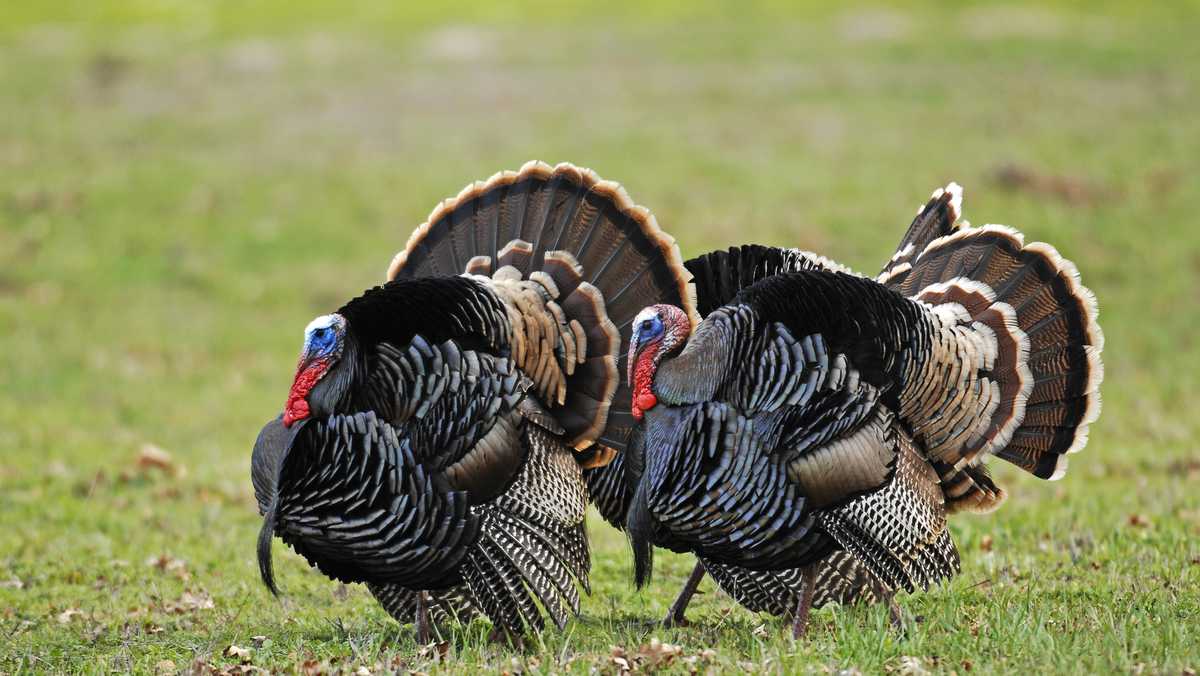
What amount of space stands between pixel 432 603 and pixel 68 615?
1693mm

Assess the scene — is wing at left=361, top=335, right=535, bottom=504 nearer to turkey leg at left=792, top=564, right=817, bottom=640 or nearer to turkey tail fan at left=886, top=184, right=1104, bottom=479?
turkey leg at left=792, top=564, right=817, bottom=640

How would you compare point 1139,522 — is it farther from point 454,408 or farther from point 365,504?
point 365,504

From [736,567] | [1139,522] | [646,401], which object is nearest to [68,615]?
[646,401]

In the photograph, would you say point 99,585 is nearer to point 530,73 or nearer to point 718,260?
point 718,260

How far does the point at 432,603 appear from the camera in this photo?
19.2 ft

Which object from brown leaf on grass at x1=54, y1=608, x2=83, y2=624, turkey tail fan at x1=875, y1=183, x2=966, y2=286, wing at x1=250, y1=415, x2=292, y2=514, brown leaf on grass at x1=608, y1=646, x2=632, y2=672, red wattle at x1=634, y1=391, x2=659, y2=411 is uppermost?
turkey tail fan at x1=875, y1=183, x2=966, y2=286

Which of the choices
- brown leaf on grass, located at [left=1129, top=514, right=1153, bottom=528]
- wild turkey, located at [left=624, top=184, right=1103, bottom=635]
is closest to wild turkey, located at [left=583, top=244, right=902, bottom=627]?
wild turkey, located at [left=624, top=184, right=1103, bottom=635]

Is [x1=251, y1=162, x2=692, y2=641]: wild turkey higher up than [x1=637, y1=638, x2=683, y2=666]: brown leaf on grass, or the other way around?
[x1=251, y1=162, x2=692, y2=641]: wild turkey

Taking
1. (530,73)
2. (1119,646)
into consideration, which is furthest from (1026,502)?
(530,73)

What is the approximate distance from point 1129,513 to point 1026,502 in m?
0.94

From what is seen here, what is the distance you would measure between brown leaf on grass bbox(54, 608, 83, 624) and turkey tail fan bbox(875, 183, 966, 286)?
4.00 metres

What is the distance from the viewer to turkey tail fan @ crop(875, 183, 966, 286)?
638cm

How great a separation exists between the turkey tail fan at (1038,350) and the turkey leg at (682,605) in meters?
1.44

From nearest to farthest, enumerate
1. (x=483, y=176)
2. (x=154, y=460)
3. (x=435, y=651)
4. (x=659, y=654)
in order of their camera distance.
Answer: (x=659, y=654)
(x=435, y=651)
(x=154, y=460)
(x=483, y=176)
